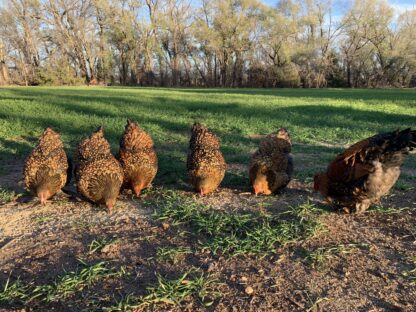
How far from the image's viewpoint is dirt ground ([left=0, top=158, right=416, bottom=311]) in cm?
251

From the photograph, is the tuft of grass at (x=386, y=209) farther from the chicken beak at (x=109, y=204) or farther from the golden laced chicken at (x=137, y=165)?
the chicken beak at (x=109, y=204)

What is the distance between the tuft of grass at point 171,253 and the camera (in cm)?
300

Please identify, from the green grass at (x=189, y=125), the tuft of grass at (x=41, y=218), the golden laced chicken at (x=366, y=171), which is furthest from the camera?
the green grass at (x=189, y=125)

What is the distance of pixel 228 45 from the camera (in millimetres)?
58250

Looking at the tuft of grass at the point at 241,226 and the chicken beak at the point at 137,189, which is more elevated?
the chicken beak at the point at 137,189

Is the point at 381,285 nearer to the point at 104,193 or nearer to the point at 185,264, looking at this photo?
the point at 185,264

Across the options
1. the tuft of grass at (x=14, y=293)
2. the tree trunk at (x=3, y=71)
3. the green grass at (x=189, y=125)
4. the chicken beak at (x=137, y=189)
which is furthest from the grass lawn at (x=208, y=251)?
the tree trunk at (x=3, y=71)

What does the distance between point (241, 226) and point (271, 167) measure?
1.14 metres

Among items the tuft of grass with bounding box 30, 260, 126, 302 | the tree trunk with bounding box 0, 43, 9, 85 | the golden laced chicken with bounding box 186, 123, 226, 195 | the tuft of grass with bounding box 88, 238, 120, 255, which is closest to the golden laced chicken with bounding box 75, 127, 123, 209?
the tuft of grass with bounding box 88, 238, 120, 255

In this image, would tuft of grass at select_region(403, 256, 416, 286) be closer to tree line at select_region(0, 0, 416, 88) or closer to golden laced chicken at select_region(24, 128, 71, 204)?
golden laced chicken at select_region(24, 128, 71, 204)

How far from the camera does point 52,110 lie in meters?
11.7

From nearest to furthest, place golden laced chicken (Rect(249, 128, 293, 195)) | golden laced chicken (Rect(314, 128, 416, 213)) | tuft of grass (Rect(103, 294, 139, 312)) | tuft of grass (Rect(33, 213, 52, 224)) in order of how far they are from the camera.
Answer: tuft of grass (Rect(103, 294, 139, 312))
golden laced chicken (Rect(314, 128, 416, 213))
tuft of grass (Rect(33, 213, 52, 224))
golden laced chicken (Rect(249, 128, 293, 195))

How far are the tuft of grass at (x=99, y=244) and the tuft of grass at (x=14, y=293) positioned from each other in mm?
570

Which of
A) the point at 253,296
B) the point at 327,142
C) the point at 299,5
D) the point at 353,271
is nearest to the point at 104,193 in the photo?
the point at 253,296
